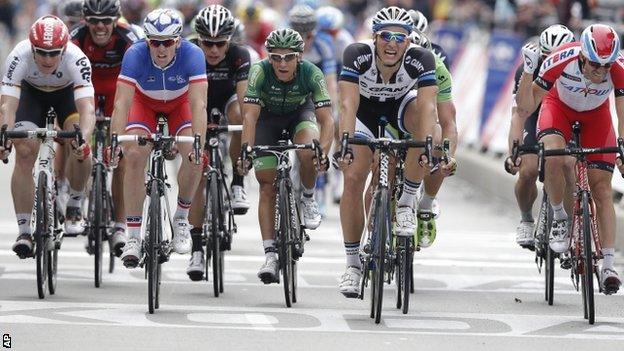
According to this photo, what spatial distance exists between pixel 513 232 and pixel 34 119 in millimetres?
7061

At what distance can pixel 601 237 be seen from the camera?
44.1 ft

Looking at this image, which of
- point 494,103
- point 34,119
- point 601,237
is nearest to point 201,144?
point 34,119

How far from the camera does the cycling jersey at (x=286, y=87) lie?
14.1 metres

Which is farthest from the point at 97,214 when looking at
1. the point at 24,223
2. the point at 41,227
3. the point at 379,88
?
the point at 379,88

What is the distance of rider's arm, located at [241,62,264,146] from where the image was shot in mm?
13867

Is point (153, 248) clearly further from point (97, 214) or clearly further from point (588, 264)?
point (588, 264)

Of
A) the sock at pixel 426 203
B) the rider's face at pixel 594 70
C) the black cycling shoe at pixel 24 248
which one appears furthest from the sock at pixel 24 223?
the rider's face at pixel 594 70

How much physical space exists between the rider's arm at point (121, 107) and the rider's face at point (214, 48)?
1.62 m

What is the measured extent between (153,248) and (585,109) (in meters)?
3.33

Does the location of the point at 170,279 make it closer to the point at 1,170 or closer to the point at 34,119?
the point at 34,119

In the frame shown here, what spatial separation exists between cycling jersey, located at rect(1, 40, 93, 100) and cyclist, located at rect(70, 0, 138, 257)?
162cm

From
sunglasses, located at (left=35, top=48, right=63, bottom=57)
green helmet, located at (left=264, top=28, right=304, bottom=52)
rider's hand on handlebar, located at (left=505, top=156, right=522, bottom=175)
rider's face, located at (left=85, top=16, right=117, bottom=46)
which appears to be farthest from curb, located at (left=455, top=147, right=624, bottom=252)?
sunglasses, located at (left=35, top=48, right=63, bottom=57)

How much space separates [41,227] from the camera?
13742 mm

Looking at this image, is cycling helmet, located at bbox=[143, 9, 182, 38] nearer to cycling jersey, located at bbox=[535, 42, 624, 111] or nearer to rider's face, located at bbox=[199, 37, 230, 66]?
rider's face, located at bbox=[199, 37, 230, 66]
